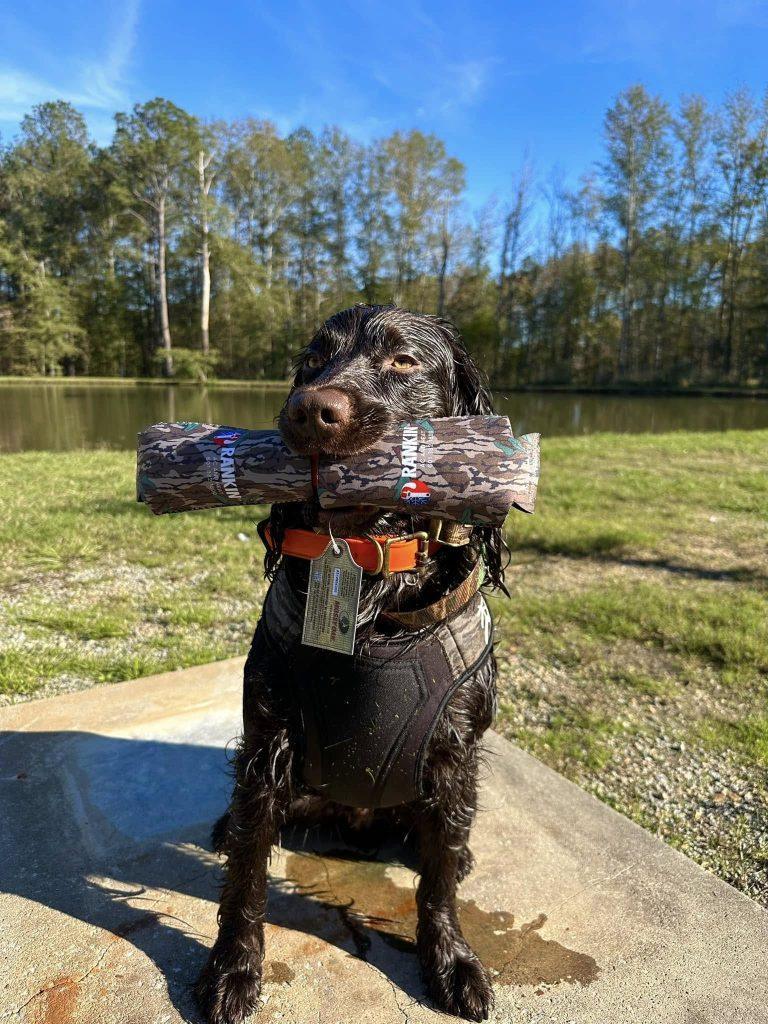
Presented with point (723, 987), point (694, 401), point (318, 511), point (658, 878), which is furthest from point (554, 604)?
point (694, 401)

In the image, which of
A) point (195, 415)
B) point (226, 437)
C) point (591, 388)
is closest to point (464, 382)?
point (226, 437)

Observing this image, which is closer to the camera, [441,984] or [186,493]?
[186,493]

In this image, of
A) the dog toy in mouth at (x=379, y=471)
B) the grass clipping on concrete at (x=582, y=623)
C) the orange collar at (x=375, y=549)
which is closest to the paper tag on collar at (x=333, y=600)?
the orange collar at (x=375, y=549)

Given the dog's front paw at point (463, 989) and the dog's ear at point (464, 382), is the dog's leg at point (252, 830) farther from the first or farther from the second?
the dog's ear at point (464, 382)

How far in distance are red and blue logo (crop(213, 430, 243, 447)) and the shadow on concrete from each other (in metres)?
1.56

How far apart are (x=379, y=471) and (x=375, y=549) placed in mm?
254

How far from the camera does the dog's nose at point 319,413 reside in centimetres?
159

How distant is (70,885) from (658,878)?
2.05 metres

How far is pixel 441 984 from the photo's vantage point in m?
1.88

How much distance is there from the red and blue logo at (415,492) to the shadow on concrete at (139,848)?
1451 mm

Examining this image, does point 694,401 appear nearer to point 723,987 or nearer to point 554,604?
point 554,604

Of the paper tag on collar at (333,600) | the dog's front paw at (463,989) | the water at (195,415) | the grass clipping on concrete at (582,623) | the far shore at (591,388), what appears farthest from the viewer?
the far shore at (591,388)

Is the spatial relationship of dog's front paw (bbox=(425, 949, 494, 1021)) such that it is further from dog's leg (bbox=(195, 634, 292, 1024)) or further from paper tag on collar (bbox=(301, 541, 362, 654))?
paper tag on collar (bbox=(301, 541, 362, 654))

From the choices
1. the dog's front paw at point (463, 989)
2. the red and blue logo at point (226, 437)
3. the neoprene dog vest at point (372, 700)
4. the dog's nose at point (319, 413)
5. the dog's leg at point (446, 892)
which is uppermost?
the dog's nose at point (319, 413)
